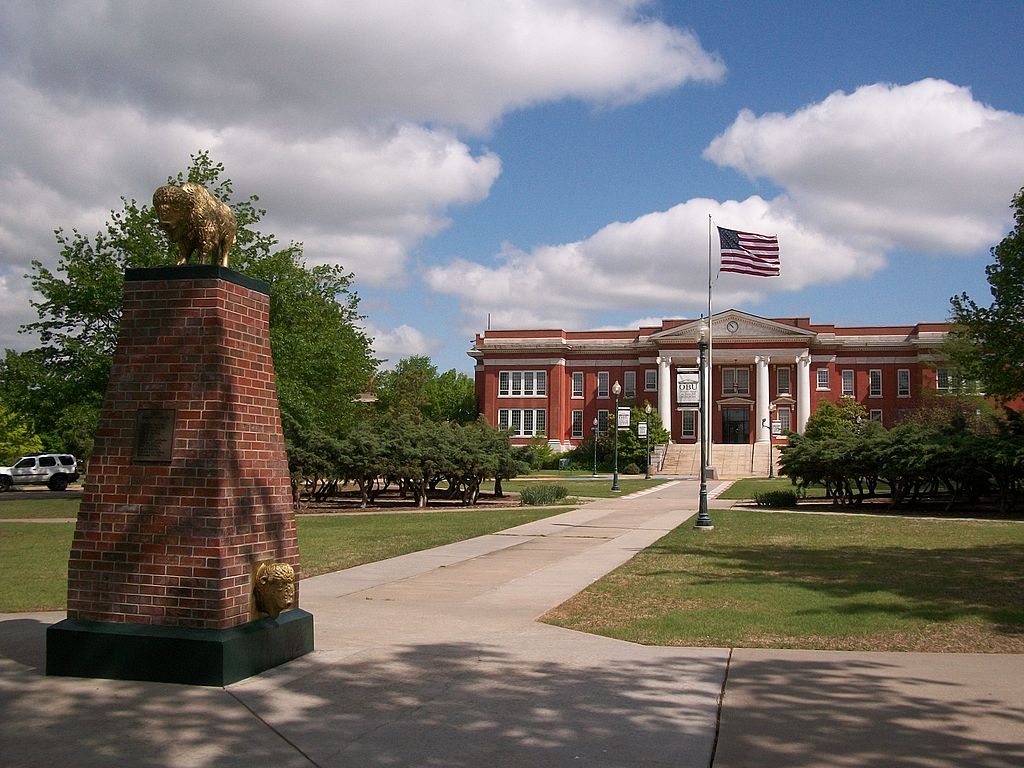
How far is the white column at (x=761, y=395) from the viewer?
254 ft

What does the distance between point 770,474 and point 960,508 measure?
3556 cm

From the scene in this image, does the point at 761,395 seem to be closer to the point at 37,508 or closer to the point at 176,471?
the point at 37,508

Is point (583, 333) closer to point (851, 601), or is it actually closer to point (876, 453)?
point (876, 453)

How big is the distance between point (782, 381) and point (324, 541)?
67615mm

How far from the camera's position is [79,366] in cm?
3325

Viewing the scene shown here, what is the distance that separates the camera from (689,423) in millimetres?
80750

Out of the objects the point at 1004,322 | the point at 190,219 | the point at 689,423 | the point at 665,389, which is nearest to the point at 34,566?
the point at 190,219

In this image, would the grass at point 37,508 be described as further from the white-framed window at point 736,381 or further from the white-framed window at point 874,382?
the white-framed window at point 874,382

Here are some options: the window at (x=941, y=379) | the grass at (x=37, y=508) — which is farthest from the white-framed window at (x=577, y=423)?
the grass at (x=37, y=508)

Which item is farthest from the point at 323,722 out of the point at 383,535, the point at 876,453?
the point at 876,453

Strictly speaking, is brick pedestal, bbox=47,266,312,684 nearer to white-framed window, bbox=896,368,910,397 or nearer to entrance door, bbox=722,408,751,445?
entrance door, bbox=722,408,751,445

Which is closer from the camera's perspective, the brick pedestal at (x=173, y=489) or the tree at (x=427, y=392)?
the brick pedestal at (x=173, y=489)

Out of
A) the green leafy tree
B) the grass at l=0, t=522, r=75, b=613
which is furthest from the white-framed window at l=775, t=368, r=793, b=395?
the grass at l=0, t=522, r=75, b=613

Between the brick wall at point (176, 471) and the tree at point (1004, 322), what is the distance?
2808cm
